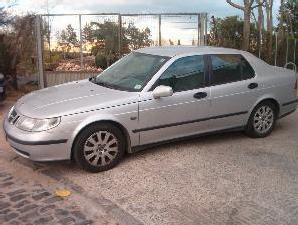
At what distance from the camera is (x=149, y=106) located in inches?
247

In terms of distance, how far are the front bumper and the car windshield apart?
1.28 metres

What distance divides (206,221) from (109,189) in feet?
4.25

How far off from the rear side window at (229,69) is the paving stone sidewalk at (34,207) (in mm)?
2952

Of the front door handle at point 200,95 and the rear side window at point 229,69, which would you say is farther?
the rear side window at point 229,69

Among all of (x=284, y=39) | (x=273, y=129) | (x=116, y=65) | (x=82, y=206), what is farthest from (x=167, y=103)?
(x=284, y=39)

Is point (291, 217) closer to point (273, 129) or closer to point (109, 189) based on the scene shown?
point (109, 189)

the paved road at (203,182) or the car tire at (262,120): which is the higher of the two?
the car tire at (262,120)

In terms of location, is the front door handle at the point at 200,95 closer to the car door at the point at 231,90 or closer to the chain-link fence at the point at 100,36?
the car door at the point at 231,90

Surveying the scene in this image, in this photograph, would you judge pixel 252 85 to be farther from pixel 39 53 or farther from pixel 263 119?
pixel 39 53

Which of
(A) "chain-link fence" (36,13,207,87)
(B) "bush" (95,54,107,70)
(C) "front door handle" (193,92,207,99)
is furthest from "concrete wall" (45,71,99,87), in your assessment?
(C) "front door handle" (193,92,207,99)

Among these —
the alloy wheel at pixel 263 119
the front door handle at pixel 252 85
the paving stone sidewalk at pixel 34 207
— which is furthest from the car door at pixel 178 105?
the paving stone sidewalk at pixel 34 207

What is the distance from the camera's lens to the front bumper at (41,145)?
18.4 ft

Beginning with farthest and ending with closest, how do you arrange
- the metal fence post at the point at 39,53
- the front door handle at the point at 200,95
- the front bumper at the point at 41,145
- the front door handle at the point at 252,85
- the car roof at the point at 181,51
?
the metal fence post at the point at 39,53 → the front door handle at the point at 252,85 → the car roof at the point at 181,51 → the front door handle at the point at 200,95 → the front bumper at the point at 41,145

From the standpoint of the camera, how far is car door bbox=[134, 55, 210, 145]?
248 inches
